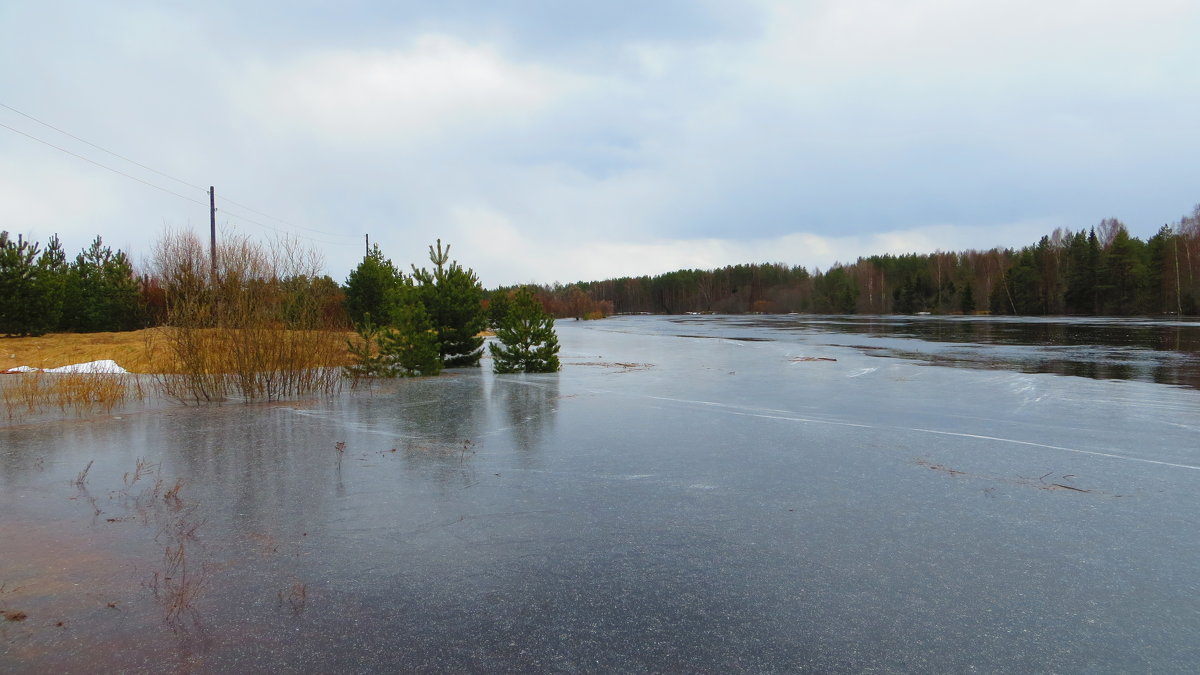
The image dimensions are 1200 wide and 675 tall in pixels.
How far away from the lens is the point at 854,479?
661cm

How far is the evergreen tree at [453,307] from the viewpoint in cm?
1864

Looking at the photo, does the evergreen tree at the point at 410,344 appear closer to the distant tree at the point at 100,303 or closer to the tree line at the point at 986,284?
the distant tree at the point at 100,303

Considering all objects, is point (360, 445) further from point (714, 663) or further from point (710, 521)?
point (714, 663)

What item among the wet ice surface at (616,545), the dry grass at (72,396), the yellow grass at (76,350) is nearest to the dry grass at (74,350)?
the yellow grass at (76,350)

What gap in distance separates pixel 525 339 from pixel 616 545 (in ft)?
44.7

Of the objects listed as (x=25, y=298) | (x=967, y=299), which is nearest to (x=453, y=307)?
(x=25, y=298)

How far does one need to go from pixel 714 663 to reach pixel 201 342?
12213mm

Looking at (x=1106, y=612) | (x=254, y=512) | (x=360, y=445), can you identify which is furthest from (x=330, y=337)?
(x=1106, y=612)

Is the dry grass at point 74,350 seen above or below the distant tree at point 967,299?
below

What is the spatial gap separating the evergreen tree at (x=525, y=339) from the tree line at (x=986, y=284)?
63.4m

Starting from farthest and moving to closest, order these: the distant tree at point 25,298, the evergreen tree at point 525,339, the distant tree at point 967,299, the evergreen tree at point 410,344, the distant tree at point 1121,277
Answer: the distant tree at point 967,299, the distant tree at point 1121,277, the distant tree at point 25,298, the evergreen tree at point 525,339, the evergreen tree at point 410,344

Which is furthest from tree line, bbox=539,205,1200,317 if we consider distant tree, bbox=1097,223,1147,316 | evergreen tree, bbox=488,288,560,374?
evergreen tree, bbox=488,288,560,374

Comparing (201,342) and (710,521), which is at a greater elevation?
(201,342)

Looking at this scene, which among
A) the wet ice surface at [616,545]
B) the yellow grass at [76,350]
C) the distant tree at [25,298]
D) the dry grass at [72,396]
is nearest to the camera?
the wet ice surface at [616,545]
